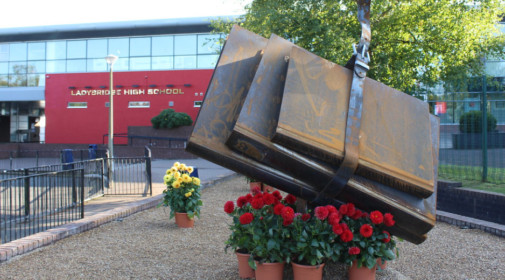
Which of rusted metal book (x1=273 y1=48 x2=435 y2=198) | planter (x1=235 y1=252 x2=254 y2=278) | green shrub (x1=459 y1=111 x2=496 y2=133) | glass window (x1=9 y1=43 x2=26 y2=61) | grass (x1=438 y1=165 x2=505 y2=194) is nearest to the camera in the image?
rusted metal book (x1=273 y1=48 x2=435 y2=198)

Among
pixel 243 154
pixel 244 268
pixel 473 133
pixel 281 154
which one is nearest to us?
pixel 281 154

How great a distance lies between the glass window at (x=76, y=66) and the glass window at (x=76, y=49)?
1.23 feet

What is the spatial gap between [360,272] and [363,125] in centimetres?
127

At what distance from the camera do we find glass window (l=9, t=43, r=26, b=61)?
116 ft

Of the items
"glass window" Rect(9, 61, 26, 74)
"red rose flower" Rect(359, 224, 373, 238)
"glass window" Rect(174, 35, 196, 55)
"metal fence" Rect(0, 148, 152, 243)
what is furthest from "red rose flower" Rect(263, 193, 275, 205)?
"glass window" Rect(9, 61, 26, 74)

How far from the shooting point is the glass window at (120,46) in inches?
1299

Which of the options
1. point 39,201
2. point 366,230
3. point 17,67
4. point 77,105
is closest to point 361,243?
point 366,230

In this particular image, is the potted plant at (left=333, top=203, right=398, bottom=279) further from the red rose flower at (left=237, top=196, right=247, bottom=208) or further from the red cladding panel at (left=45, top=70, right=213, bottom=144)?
the red cladding panel at (left=45, top=70, right=213, bottom=144)

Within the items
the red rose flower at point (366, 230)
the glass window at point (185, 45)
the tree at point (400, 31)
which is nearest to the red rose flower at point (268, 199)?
the red rose flower at point (366, 230)

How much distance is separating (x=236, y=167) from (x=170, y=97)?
28564mm

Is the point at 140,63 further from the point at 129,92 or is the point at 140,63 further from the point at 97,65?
the point at 97,65

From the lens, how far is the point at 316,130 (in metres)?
2.84

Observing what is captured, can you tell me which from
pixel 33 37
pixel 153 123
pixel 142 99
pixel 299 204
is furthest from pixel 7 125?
pixel 299 204

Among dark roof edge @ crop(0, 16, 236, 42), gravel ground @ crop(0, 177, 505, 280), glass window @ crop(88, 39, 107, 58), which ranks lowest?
gravel ground @ crop(0, 177, 505, 280)
